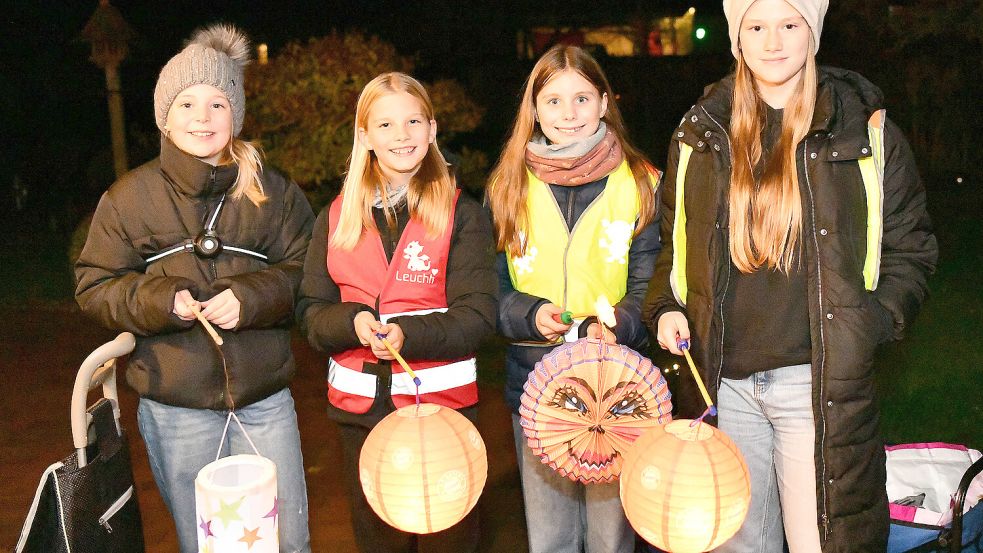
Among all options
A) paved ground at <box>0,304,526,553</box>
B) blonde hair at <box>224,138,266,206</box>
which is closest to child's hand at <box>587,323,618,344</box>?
blonde hair at <box>224,138,266,206</box>

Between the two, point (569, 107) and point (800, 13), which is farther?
point (569, 107)

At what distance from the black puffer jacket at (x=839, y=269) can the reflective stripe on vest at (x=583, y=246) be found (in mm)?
230

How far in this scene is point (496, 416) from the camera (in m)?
5.51

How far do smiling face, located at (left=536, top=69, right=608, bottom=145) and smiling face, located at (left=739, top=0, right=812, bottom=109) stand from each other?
497 mm

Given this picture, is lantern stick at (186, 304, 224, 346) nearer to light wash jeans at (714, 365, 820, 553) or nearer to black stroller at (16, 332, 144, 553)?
black stroller at (16, 332, 144, 553)

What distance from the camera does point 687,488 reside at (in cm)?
201

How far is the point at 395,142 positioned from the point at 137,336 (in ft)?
3.14

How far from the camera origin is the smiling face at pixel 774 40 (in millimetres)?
2428

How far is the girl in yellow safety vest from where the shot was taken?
2.74 meters

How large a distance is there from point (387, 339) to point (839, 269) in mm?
1206

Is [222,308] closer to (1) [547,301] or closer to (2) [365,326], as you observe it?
(2) [365,326]

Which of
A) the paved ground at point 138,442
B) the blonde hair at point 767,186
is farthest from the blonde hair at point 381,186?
the paved ground at point 138,442

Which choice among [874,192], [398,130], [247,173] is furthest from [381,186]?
[874,192]

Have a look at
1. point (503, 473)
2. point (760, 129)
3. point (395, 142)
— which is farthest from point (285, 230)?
point (503, 473)
